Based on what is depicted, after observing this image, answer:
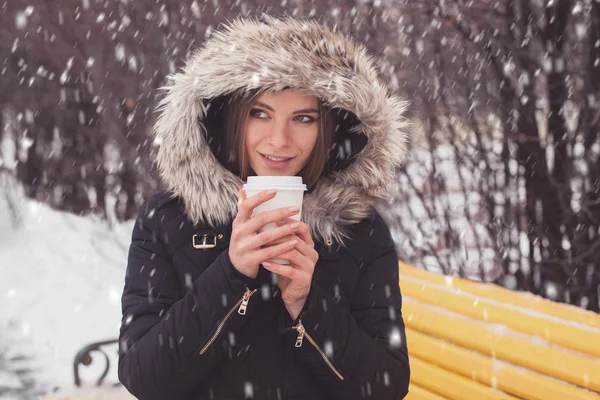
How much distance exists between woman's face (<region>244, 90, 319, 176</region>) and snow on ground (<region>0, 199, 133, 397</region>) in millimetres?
3695

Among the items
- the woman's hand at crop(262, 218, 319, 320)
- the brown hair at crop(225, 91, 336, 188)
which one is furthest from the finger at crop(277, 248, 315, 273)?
the brown hair at crop(225, 91, 336, 188)

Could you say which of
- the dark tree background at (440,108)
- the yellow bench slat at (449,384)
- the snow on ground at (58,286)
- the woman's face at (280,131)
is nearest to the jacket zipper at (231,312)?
the woman's face at (280,131)

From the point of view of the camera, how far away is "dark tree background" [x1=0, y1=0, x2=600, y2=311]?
13.1ft

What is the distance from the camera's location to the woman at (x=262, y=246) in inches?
66.1

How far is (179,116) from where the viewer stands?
1957mm

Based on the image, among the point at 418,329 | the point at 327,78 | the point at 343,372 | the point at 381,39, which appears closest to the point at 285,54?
the point at 327,78

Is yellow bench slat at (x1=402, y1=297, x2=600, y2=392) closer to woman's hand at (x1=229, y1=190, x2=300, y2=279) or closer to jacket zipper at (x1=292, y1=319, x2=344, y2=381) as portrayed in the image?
jacket zipper at (x1=292, y1=319, x2=344, y2=381)

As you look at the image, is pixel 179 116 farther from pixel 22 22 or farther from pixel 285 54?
pixel 22 22

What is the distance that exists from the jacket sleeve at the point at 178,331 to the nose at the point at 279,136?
1.22 ft

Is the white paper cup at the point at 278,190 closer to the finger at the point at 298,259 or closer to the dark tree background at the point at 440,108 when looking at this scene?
the finger at the point at 298,259

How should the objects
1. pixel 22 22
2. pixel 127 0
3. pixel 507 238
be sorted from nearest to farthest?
pixel 507 238
pixel 127 0
pixel 22 22

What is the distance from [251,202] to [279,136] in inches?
16.6

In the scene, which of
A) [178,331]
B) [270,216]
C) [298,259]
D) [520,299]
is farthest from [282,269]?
[520,299]

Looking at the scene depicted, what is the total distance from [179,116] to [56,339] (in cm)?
436
